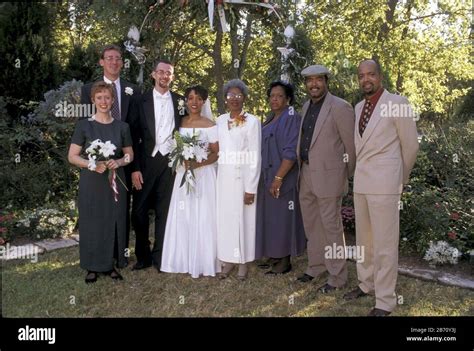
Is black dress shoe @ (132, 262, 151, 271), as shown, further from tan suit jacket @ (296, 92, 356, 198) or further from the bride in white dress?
tan suit jacket @ (296, 92, 356, 198)

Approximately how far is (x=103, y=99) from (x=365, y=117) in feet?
8.88

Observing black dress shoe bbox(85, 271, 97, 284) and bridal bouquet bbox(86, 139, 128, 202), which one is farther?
black dress shoe bbox(85, 271, 97, 284)

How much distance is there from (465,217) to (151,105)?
13.7ft

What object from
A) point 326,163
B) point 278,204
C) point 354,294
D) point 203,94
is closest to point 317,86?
point 326,163

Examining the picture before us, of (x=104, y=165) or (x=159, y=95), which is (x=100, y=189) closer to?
(x=104, y=165)

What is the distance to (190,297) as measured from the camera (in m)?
4.76

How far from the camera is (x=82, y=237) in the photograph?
16.5 feet

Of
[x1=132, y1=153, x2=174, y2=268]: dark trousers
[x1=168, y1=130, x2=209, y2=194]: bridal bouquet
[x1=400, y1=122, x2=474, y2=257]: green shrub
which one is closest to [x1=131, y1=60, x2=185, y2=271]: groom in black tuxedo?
[x1=132, y1=153, x2=174, y2=268]: dark trousers

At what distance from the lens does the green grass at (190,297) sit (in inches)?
175

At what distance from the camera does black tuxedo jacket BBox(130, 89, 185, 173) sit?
5246 millimetres

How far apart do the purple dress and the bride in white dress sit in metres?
0.55

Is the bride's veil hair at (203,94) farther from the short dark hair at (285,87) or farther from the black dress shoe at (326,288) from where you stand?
the black dress shoe at (326,288)

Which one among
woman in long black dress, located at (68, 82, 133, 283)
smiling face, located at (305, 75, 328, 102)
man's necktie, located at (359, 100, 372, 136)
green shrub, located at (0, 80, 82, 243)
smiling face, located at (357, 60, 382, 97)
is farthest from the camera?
green shrub, located at (0, 80, 82, 243)
